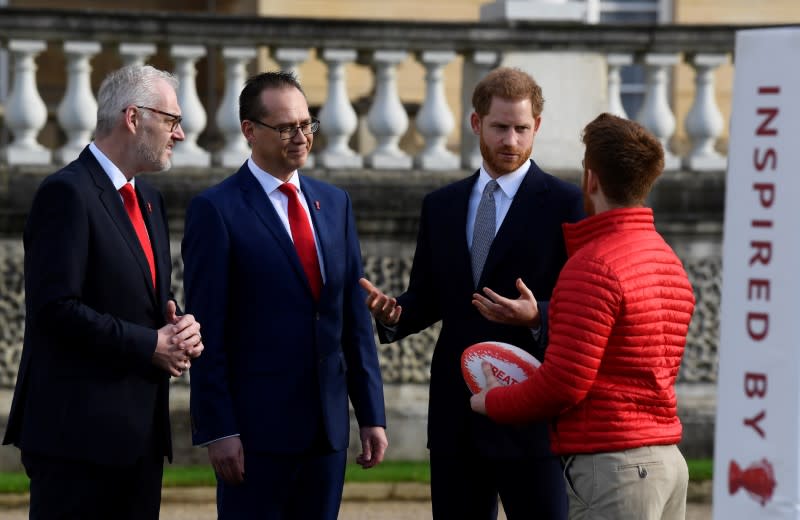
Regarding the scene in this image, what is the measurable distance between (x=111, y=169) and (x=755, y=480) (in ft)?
7.46

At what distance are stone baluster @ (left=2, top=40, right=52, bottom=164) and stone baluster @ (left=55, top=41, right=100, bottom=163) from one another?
0.40 ft

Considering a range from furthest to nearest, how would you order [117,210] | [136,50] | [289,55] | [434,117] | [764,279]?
[434,117] < [289,55] < [136,50] < [117,210] < [764,279]

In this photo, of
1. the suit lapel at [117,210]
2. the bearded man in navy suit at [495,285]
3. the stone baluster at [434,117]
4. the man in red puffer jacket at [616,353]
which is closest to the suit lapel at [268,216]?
the bearded man in navy suit at [495,285]

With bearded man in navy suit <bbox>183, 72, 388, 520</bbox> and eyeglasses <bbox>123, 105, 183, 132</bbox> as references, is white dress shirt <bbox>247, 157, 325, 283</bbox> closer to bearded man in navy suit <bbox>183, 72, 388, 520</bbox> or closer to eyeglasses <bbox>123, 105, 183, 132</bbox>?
bearded man in navy suit <bbox>183, 72, 388, 520</bbox>

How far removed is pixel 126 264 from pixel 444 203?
1.09 m

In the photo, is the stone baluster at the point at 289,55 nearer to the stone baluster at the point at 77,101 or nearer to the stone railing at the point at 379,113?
the stone railing at the point at 379,113

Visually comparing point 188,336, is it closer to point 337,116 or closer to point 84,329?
point 84,329

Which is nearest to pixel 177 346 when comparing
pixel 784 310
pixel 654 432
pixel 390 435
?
pixel 654 432

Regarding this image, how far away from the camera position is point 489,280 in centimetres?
488

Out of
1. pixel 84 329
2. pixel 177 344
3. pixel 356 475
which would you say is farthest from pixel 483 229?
pixel 356 475

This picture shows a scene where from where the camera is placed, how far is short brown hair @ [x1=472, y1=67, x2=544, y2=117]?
4.88 metres

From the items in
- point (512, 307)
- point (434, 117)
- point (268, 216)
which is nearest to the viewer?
point (512, 307)

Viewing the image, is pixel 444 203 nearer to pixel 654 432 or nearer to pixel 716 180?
pixel 654 432

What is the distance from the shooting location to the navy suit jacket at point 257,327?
15.1 ft
